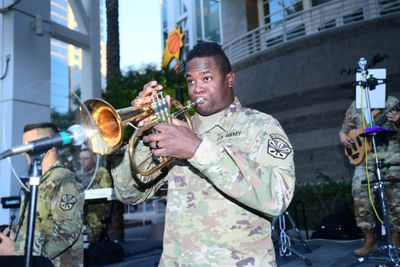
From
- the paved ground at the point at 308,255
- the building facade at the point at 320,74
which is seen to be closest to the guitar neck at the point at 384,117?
the paved ground at the point at 308,255

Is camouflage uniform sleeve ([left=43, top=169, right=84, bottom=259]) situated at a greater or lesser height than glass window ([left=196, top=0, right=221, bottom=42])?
lesser

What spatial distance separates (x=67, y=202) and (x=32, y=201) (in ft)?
4.07

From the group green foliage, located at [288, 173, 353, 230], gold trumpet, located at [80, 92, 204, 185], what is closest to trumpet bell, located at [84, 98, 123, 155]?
gold trumpet, located at [80, 92, 204, 185]

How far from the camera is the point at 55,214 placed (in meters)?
2.87

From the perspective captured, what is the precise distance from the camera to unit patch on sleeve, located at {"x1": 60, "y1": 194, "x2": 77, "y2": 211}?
288 cm

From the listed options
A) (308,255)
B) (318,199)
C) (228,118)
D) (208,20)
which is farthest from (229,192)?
(208,20)

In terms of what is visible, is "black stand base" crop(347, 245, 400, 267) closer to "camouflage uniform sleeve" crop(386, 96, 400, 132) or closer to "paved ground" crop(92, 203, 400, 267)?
"paved ground" crop(92, 203, 400, 267)

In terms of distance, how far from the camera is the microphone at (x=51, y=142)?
1.68m

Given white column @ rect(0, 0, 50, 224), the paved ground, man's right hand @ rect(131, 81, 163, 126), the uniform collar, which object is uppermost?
white column @ rect(0, 0, 50, 224)

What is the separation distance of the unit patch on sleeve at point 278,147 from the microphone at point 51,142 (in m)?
0.93

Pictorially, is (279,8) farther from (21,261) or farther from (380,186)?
(21,261)

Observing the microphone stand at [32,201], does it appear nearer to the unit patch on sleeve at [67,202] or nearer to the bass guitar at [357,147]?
the unit patch on sleeve at [67,202]

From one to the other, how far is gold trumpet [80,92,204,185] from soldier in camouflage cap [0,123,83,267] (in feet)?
2.91

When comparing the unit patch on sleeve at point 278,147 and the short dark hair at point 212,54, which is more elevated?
the short dark hair at point 212,54
